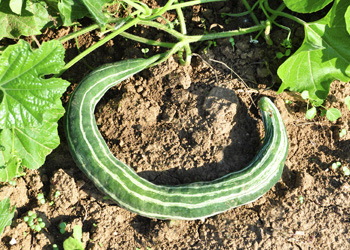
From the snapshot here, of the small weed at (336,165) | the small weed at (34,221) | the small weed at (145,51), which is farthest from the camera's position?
the small weed at (145,51)

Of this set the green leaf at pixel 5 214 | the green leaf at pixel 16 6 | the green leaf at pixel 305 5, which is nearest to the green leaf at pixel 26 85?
the green leaf at pixel 16 6

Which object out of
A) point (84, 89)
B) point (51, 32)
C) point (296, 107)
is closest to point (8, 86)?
point (84, 89)

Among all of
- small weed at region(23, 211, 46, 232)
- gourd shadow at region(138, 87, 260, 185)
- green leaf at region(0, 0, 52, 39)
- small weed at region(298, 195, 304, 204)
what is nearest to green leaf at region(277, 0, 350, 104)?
gourd shadow at region(138, 87, 260, 185)

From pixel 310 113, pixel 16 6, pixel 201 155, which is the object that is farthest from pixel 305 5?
pixel 16 6

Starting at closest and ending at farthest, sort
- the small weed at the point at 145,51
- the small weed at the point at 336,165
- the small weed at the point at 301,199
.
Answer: the small weed at the point at 301,199 < the small weed at the point at 336,165 < the small weed at the point at 145,51

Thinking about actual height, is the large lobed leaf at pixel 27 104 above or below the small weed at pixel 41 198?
above

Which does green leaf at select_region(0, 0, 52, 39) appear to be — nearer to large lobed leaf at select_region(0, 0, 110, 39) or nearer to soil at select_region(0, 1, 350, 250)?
large lobed leaf at select_region(0, 0, 110, 39)

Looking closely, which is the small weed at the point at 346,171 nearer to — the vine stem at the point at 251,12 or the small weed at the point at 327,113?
the small weed at the point at 327,113

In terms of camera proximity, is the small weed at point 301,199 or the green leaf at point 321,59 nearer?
the green leaf at point 321,59
